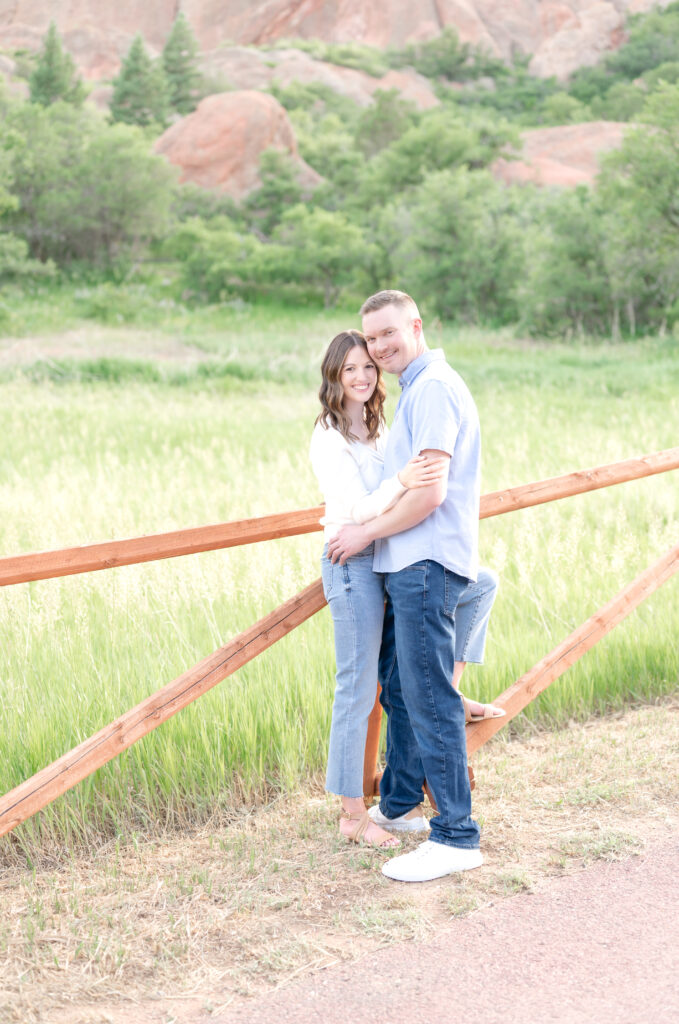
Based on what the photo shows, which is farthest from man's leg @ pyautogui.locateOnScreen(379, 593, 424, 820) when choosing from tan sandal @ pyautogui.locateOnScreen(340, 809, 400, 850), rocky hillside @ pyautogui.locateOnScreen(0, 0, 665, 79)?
rocky hillside @ pyautogui.locateOnScreen(0, 0, 665, 79)

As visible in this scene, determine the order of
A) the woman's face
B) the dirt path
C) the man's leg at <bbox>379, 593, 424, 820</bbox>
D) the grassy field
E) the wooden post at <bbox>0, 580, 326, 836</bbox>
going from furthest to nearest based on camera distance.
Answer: the grassy field → the man's leg at <bbox>379, 593, 424, 820</bbox> → the woman's face → the wooden post at <bbox>0, 580, 326, 836</bbox> → the dirt path

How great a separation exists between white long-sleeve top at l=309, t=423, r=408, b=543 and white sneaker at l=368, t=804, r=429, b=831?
1153mm

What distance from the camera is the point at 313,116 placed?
7319 centimetres

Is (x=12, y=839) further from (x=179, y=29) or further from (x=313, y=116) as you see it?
(x=179, y=29)

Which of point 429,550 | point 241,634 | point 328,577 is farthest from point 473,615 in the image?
point 241,634

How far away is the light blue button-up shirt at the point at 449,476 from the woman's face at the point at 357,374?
121 millimetres

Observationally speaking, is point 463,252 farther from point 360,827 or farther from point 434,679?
point 434,679

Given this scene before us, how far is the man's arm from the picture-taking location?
3082 millimetres

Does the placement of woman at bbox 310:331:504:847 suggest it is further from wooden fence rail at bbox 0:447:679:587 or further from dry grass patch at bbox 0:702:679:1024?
dry grass patch at bbox 0:702:679:1024

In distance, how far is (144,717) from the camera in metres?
3.15

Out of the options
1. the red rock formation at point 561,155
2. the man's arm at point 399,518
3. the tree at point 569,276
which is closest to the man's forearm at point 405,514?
the man's arm at point 399,518

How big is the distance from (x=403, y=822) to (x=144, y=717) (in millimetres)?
1152

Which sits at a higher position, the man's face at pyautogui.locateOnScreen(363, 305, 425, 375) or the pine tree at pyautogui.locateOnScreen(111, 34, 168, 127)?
the pine tree at pyautogui.locateOnScreen(111, 34, 168, 127)

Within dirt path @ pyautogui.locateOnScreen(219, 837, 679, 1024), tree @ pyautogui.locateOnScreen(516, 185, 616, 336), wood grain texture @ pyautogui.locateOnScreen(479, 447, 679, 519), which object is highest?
tree @ pyautogui.locateOnScreen(516, 185, 616, 336)
